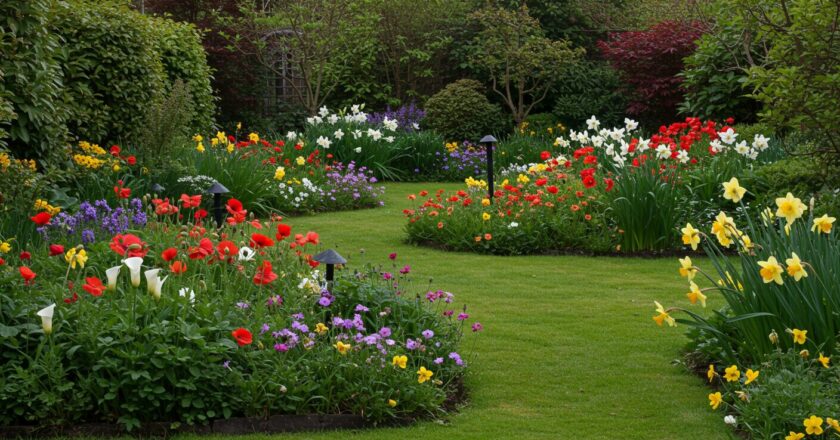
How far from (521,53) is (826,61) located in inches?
514

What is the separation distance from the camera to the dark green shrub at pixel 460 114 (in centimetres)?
1869

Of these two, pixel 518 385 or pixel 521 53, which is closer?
pixel 518 385

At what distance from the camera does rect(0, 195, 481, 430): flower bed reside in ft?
14.1

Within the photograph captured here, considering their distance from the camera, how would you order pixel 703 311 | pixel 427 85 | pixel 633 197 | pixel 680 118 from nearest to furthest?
pixel 703 311 → pixel 633 197 → pixel 680 118 → pixel 427 85

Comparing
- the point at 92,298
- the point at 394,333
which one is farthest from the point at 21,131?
the point at 394,333

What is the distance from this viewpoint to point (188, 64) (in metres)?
13.8

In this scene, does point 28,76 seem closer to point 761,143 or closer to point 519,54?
point 761,143

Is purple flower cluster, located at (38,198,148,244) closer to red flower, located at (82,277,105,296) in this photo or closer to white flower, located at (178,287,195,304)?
white flower, located at (178,287,195,304)

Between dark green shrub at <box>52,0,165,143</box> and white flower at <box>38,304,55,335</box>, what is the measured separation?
6477mm

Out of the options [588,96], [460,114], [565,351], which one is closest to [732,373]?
[565,351]

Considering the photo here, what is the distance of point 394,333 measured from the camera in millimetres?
5020

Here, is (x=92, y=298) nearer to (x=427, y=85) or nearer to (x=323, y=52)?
(x=323, y=52)

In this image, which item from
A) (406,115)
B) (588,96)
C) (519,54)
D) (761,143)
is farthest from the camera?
(406,115)

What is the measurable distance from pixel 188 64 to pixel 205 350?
1007 centimetres
